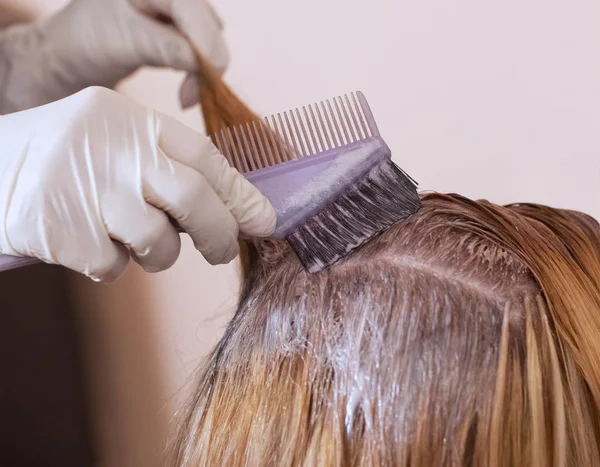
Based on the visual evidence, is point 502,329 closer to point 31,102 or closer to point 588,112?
point 588,112

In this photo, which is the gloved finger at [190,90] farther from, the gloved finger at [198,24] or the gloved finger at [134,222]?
the gloved finger at [134,222]

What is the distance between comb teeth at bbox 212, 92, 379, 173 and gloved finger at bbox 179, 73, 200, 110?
0.23 m

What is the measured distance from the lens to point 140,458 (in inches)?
51.4

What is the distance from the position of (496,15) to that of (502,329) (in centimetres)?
86

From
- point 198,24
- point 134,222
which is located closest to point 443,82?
point 198,24

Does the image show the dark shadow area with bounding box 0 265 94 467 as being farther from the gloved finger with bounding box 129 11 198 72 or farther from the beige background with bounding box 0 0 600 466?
the gloved finger with bounding box 129 11 198 72

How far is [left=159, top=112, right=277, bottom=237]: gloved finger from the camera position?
61 centimetres

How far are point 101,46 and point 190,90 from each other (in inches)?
7.9

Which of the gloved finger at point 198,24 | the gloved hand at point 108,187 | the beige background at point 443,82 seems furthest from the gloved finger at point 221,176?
the beige background at point 443,82

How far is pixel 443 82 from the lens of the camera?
1.14 metres

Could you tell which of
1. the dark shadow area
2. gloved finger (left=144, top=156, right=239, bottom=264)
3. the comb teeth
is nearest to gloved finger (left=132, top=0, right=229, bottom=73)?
the comb teeth

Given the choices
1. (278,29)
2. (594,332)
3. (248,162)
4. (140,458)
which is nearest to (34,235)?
(248,162)

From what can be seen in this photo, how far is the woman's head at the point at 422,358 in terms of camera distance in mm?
525

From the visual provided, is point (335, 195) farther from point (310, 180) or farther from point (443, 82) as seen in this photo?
point (443, 82)
